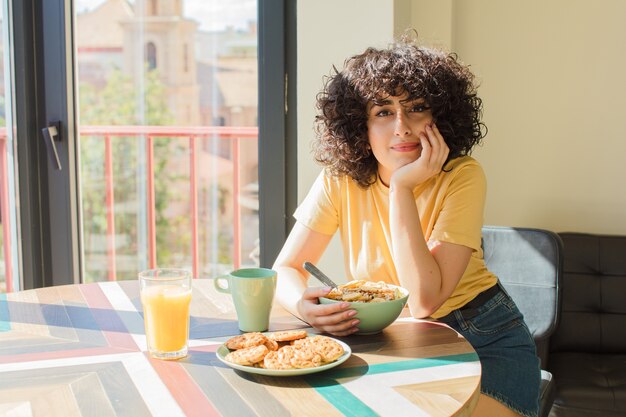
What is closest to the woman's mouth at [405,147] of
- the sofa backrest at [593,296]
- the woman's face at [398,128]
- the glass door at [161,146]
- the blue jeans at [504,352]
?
the woman's face at [398,128]

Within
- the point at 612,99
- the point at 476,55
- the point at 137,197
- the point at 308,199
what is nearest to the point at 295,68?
the point at 476,55

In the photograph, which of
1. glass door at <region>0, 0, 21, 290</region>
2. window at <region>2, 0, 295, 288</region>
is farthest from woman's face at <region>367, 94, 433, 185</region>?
window at <region>2, 0, 295, 288</region>

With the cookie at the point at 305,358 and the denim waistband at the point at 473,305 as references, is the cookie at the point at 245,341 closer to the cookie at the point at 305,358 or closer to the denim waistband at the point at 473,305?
the cookie at the point at 305,358

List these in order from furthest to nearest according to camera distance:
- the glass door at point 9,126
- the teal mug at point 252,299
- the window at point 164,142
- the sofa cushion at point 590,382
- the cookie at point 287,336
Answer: the window at point 164,142 < the glass door at point 9,126 < the sofa cushion at point 590,382 < the teal mug at point 252,299 < the cookie at point 287,336

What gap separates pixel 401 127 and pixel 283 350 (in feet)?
2.26

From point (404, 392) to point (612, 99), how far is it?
80.5 inches

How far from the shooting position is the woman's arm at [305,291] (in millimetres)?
1264

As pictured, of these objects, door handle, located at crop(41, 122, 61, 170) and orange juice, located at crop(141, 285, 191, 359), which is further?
door handle, located at crop(41, 122, 61, 170)

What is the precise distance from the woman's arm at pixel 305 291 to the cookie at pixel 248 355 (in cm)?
18

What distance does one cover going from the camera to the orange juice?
45.6 inches

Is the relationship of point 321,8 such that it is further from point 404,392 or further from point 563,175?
point 404,392

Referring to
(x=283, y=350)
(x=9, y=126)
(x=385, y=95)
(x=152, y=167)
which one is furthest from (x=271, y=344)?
(x=152, y=167)

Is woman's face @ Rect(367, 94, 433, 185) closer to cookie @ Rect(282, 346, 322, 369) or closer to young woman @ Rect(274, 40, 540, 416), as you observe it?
young woman @ Rect(274, 40, 540, 416)

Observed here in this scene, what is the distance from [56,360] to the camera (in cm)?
114
